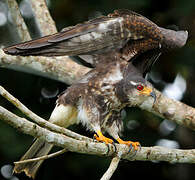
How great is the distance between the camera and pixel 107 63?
188 inches

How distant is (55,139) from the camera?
3.31 metres

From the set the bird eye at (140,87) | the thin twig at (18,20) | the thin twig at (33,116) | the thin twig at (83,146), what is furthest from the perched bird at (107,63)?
the thin twig at (18,20)

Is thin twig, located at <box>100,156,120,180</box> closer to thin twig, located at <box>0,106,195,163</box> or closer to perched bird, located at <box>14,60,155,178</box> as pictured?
thin twig, located at <box>0,106,195,163</box>

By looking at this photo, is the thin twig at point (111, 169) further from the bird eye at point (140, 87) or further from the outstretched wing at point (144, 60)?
the outstretched wing at point (144, 60)

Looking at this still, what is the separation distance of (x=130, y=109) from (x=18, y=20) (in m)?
2.01

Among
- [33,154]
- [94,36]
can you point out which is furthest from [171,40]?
[33,154]

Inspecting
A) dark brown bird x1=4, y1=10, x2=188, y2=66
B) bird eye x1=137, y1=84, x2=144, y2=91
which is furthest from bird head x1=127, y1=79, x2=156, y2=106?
dark brown bird x1=4, y1=10, x2=188, y2=66

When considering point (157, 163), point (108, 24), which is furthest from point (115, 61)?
point (157, 163)

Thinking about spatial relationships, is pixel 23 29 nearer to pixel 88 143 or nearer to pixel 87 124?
pixel 87 124

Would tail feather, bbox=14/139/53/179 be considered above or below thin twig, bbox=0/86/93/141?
below

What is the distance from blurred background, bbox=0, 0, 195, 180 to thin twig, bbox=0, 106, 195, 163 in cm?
166

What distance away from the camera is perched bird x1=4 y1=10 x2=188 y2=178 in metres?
4.25

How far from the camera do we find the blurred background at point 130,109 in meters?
5.95

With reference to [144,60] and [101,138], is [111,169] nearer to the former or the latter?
[101,138]
